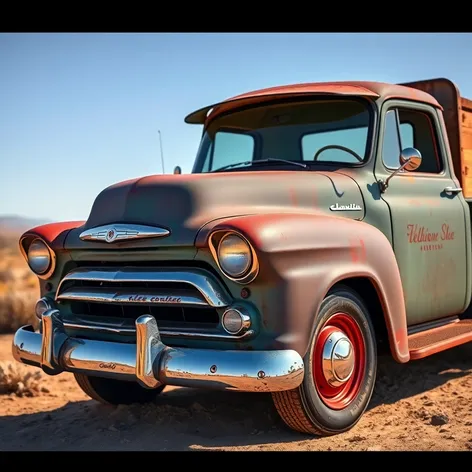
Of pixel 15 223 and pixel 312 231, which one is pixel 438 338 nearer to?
pixel 312 231

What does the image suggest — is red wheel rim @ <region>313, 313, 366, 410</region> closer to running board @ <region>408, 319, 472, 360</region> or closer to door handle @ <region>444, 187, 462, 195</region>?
running board @ <region>408, 319, 472, 360</region>

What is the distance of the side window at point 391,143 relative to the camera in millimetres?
4344

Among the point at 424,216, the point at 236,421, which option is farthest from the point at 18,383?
the point at 424,216

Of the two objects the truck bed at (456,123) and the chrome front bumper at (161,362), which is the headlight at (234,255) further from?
the truck bed at (456,123)

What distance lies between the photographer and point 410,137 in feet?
15.6

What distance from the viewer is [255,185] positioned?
12.3 ft

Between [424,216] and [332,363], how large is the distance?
144 cm

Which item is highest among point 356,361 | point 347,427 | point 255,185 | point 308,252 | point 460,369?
point 255,185

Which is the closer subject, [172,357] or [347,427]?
[172,357]

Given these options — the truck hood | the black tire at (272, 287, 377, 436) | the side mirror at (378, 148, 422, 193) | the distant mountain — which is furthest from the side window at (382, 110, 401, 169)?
the distant mountain
